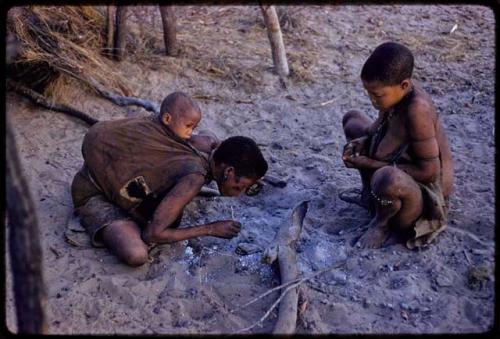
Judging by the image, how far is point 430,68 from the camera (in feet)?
19.3

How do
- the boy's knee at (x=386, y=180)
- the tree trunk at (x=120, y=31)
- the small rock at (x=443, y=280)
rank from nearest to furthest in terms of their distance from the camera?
1. the small rock at (x=443, y=280)
2. the boy's knee at (x=386, y=180)
3. the tree trunk at (x=120, y=31)

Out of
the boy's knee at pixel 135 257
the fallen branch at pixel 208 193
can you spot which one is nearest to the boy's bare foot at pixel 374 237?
the fallen branch at pixel 208 193

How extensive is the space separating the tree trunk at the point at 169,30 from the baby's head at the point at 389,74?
9.13 ft

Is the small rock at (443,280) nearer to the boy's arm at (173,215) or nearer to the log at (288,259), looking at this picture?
the log at (288,259)

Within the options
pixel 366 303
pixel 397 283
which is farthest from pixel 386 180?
pixel 366 303

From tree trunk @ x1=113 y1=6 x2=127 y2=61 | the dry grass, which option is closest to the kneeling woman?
the dry grass

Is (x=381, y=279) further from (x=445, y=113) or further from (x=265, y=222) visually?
(x=445, y=113)

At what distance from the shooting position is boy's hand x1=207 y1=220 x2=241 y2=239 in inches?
137

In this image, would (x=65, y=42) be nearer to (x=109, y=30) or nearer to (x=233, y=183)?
(x=109, y=30)

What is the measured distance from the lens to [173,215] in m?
3.39

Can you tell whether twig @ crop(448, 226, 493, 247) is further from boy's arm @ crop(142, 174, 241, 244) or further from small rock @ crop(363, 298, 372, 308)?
boy's arm @ crop(142, 174, 241, 244)

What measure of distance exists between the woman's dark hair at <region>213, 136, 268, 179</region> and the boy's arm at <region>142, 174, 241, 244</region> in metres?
0.20

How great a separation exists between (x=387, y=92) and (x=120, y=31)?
2.98 m

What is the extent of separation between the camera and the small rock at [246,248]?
11.5 feet
